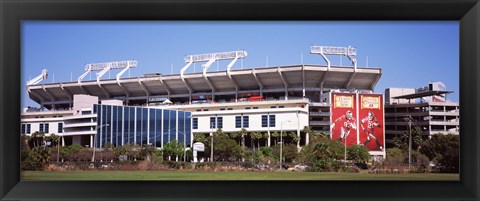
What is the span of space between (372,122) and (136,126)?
4.08 m

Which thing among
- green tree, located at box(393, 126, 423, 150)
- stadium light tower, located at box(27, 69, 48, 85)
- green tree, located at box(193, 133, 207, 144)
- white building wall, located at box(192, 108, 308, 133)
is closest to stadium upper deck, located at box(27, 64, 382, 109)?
stadium light tower, located at box(27, 69, 48, 85)

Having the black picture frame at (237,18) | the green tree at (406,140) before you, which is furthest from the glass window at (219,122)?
the black picture frame at (237,18)

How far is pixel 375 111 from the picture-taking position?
10.2 m

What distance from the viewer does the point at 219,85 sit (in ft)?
37.2

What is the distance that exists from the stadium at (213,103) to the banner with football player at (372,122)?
0.06 feet

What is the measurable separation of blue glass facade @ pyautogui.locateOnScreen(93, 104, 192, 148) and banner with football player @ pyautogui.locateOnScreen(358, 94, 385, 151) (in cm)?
305

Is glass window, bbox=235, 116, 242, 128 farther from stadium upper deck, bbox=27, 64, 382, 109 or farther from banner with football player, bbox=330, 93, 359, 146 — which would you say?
banner with football player, bbox=330, 93, 359, 146

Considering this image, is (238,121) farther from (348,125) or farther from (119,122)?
(119,122)

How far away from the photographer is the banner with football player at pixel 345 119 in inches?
408

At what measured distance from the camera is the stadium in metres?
9.28

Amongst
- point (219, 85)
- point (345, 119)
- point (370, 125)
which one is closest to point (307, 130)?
point (345, 119)
